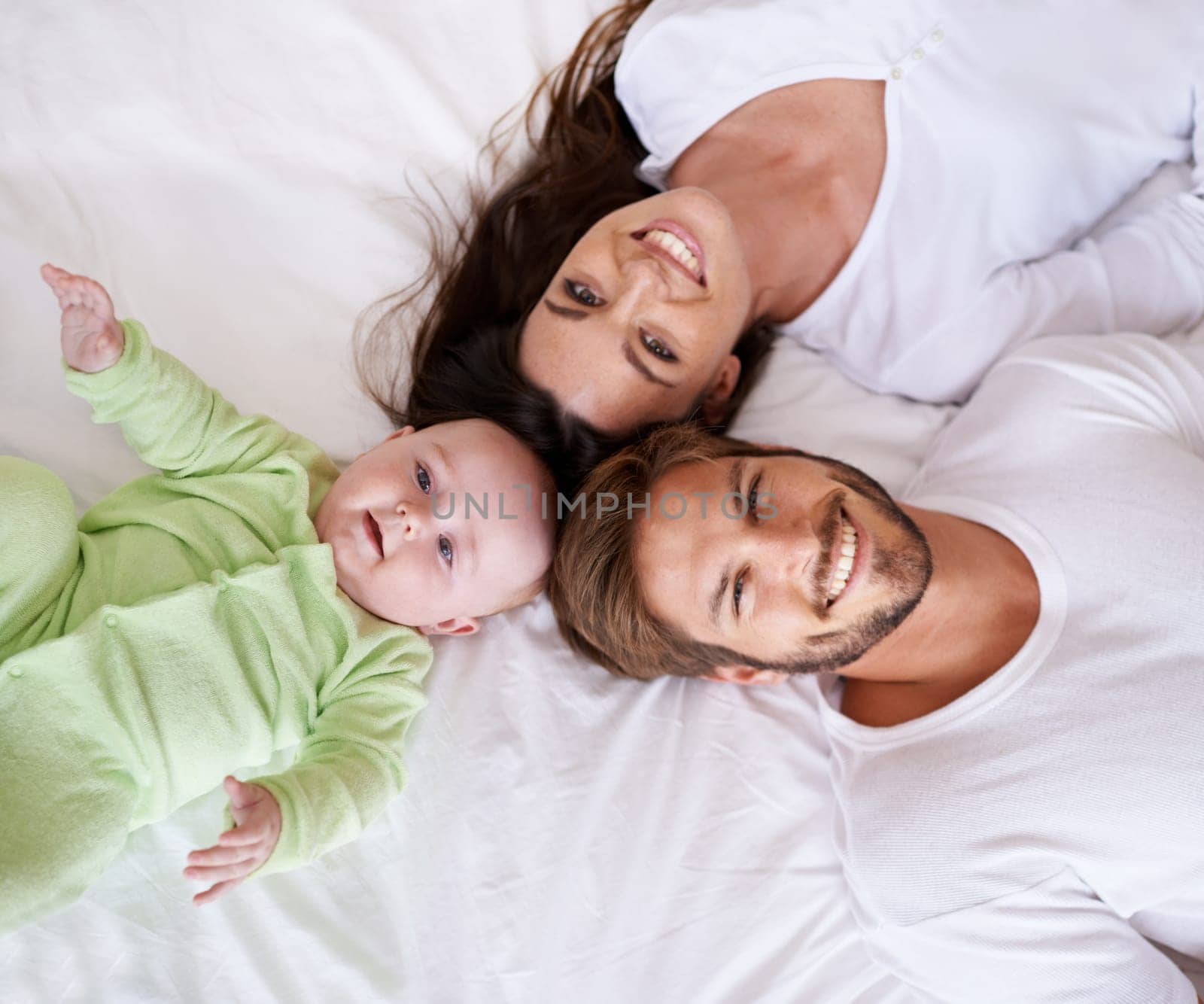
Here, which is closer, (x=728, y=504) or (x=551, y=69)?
(x=728, y=504)

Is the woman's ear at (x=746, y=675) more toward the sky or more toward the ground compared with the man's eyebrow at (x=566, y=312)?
more toward the ground

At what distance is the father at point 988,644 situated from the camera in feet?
5.16

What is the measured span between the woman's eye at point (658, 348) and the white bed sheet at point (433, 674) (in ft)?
1.32

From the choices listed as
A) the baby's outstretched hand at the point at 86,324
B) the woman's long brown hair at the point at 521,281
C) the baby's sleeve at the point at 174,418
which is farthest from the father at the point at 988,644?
the baby's outstretched hand at the point at 86,324

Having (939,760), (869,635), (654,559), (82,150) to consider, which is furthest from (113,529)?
(939,760)

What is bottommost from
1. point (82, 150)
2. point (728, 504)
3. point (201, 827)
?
point (201, 827)

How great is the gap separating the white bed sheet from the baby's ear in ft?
0.18

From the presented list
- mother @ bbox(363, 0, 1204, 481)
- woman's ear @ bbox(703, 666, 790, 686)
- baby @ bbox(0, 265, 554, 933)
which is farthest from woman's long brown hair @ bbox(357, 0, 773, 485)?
woman's ear @ bbox(703, 666, 790, 686)

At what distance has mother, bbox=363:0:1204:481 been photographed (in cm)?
211

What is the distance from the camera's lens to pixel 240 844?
1.25m

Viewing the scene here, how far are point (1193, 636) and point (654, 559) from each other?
992mm

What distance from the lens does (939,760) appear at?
5.57 ft

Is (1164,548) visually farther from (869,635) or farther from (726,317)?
(726,317)

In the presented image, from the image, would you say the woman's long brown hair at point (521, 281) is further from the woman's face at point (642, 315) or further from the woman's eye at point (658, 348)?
the woman's eye at point (658, 348)
